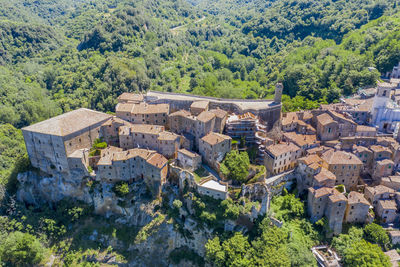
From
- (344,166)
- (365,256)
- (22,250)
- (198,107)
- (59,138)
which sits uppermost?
(198,107)

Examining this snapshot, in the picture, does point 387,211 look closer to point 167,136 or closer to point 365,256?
point 365,256

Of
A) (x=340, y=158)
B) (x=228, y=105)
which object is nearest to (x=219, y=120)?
(x=228, y=105)

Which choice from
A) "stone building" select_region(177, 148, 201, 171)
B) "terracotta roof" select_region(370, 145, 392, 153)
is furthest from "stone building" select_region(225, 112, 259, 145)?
"terracotta roof" select_region(370, 145, 392, 153)

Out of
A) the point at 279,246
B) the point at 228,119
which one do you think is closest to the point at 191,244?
the point at 279,246

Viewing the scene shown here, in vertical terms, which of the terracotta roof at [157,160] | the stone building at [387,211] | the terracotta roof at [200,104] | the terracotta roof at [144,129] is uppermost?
the terracotta roof at [200,104]

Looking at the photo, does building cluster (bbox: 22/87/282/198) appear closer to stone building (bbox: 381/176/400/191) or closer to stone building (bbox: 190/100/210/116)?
stone building (bbox: 190/100/210/116)

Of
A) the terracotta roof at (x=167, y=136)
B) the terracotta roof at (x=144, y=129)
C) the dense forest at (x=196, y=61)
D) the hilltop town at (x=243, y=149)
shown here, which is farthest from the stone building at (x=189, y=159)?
the dense forest at (x=196, y=61)

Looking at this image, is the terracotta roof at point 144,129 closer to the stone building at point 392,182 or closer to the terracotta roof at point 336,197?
the terracotta roof at point 336,197
